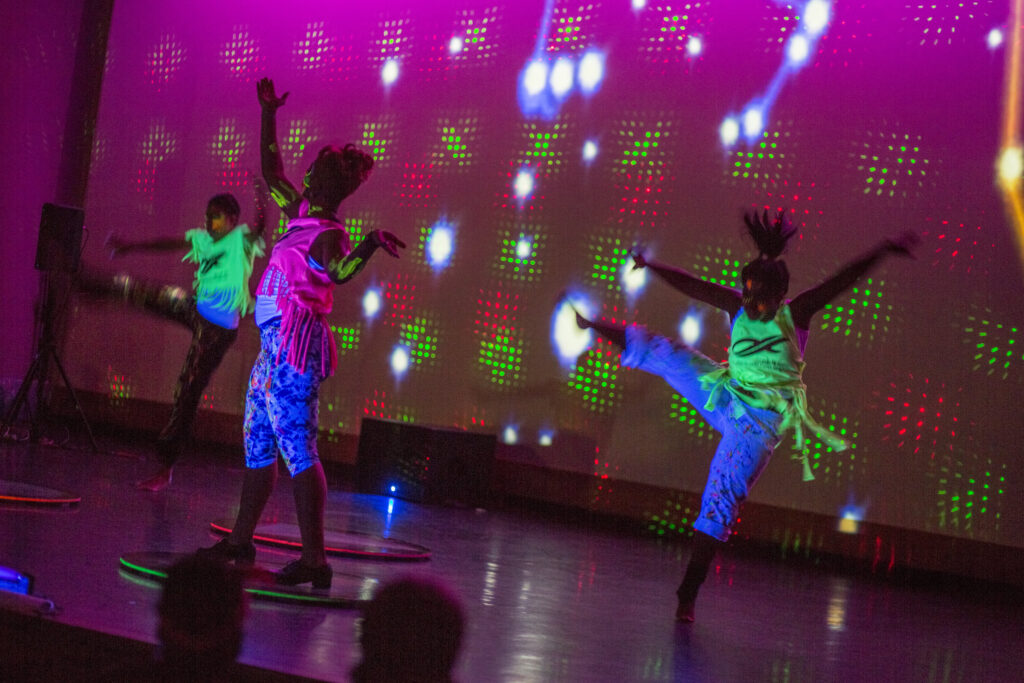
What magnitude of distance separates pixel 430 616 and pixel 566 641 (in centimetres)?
187

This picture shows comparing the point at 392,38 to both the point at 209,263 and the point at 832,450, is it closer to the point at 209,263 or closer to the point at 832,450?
the point at 209,263

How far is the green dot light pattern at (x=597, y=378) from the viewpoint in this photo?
6773 millimetres

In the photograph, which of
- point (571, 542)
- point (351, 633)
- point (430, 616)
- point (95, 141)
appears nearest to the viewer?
point (430, 616)

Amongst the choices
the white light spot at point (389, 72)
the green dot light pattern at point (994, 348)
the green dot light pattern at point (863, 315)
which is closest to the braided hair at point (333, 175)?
the green dot light pattern at point (863, 315)

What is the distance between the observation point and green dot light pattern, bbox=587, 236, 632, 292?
22.2 feet

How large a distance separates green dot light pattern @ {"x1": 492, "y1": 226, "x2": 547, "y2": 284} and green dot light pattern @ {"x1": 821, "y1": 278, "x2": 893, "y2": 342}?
176 cm

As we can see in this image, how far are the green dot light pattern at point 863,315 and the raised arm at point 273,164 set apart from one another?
3.32 metres

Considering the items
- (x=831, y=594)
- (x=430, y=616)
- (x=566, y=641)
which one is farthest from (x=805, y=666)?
(x=430, y=616)

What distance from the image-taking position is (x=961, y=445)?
589 centimetres

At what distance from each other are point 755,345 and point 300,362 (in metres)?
1.60

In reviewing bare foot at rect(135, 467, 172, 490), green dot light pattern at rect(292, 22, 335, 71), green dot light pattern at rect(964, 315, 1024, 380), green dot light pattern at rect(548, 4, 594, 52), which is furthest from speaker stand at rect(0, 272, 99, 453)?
green dot light pattern at rect(964, 315, 1024, 380)

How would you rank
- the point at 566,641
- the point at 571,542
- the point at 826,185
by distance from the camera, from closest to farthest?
the point at 566,641
the point at 571,542
the point at 826,185

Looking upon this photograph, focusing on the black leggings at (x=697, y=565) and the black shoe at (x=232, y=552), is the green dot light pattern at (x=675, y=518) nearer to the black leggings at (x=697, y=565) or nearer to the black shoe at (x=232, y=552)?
the black leggings at (x=697, y=565)

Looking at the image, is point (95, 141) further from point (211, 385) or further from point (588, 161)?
point (588, 161)
